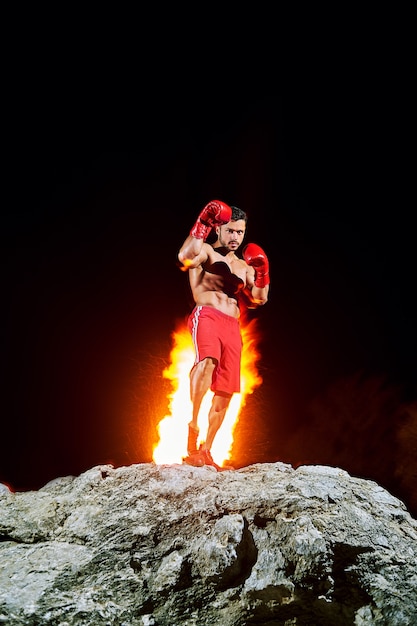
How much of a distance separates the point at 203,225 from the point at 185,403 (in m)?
2.39

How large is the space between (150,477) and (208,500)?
1.41 feet

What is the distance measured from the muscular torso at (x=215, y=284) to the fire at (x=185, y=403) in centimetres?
145

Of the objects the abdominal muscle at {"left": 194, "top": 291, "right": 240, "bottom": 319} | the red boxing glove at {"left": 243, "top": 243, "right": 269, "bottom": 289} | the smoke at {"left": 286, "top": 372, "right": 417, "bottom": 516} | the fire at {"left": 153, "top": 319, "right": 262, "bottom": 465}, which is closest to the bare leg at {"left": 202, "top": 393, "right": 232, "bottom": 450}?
the abdominal muscle at {"left": 194, "top": 291, "right": 240, "bottom": 319}

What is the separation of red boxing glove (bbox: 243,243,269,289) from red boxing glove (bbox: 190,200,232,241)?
0.53m

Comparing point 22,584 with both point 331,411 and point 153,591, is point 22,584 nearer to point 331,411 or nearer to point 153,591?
point 153,591

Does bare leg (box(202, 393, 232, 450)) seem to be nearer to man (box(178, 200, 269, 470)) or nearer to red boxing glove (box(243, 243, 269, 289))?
man (box(178, 200, 269, 470))

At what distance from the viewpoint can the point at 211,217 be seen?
3.26 meters

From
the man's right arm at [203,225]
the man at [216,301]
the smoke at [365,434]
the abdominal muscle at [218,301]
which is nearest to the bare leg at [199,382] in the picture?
the man at [216,301]

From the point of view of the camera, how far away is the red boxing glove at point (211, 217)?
321cm

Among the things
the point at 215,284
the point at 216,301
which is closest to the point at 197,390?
the point at 216,301

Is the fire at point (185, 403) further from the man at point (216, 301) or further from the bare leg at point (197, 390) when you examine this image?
the man at point (216, 301)

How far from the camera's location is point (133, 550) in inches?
60.6

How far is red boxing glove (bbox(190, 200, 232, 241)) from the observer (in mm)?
3210

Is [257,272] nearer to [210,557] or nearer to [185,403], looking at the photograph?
[185,403]
